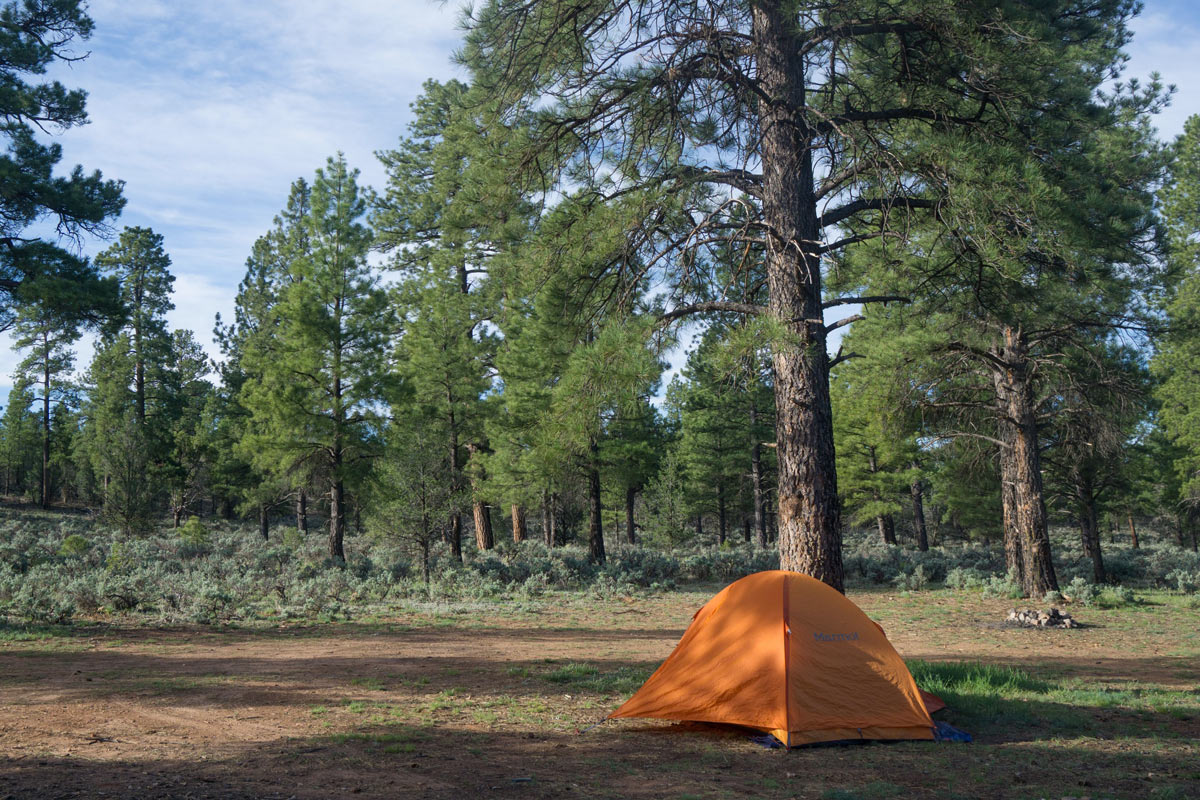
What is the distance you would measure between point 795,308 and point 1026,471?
11043 mm

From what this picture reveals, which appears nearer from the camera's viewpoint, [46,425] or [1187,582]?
[1187,582]

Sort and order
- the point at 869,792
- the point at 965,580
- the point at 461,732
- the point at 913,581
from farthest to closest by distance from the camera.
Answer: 1. the point at 913,581
2. the point at 965,580
3. the point at 461,732
4. the point at 869,792

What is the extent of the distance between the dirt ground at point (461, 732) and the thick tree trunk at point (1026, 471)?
4.65 m

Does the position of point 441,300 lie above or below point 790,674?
above

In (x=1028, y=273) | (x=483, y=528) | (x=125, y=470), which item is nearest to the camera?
(x=1028, y=273)

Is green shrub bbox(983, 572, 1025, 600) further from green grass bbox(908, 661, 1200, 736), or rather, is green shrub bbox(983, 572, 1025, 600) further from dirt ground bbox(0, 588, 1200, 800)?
green grass bbox(908, 661, 1200, 736)

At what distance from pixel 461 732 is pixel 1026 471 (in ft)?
46.5

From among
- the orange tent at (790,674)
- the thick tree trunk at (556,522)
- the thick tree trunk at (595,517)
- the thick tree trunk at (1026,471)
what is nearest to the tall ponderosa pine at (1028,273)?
the thick tree trunk at (1026,471)

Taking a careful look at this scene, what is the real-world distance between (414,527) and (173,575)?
555 cm

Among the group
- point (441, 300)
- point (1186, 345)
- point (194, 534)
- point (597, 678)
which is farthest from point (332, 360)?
point (1186, 345)

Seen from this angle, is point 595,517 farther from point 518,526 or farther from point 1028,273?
point 1028,273

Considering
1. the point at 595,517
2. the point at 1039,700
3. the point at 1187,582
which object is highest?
the point at 595,517

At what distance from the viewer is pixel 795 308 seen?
8031 mm

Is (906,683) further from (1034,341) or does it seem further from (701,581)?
(701,581)
